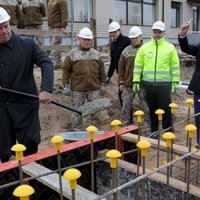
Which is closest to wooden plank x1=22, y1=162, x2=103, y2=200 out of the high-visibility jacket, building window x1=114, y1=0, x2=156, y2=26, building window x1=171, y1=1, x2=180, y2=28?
the high-visibility jacket

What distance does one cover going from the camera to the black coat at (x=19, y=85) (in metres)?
3.05

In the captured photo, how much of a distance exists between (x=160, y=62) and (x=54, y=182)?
2781mm

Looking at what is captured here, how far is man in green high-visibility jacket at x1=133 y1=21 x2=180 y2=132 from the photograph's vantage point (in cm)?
450

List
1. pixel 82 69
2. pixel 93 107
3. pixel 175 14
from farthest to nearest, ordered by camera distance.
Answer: pixel 175 14 < pixel 82 69 < pixel 93 107

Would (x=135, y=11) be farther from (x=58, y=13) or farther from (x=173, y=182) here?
(x=173, y=182)

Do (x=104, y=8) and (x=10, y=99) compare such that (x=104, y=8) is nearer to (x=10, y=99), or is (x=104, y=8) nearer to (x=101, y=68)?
(x=101, y=68)

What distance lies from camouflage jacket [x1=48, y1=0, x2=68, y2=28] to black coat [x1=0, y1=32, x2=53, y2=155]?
178 inches

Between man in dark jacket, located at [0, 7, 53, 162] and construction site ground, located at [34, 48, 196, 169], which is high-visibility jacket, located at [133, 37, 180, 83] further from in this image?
man in dark jacket, located at [0, 7, 53, 162]

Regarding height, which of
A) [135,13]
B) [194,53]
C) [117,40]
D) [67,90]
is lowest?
[67,90]

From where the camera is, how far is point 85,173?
2.93 metres

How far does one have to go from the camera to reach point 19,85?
10.2 feet

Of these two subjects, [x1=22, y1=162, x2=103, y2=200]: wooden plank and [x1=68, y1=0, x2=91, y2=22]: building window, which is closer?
[x1=22, y1=162, x2=103, y2=200]: wooden plank

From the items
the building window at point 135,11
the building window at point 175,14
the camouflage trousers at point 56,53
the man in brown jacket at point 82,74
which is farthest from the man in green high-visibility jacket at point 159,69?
the building window at point 175,14

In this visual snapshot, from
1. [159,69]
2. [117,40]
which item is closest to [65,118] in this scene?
[117,40]
